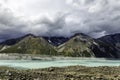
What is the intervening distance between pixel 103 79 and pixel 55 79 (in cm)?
825

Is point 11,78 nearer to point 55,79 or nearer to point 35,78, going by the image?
point 35,78

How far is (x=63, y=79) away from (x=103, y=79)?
6.94 metres

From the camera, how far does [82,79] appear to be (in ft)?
142

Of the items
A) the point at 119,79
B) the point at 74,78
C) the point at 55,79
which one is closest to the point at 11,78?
the point at 55,79

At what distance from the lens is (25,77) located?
135ft

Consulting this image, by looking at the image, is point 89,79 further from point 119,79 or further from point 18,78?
point 18,78

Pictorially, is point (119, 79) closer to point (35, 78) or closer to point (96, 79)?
point (96, 79)

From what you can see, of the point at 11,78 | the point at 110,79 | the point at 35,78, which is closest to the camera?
the point at 11,78

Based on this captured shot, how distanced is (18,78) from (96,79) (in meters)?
12.8

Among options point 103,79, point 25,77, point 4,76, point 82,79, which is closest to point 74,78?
point 82,79

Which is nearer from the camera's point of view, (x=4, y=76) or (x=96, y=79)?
(x=4, y=76)

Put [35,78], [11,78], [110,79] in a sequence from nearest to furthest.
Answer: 1. [11,78]
2. [35,78]
3. [110,79]

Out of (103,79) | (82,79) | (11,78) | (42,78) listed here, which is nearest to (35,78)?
(42,78)

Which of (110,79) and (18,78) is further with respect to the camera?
(110,79)
